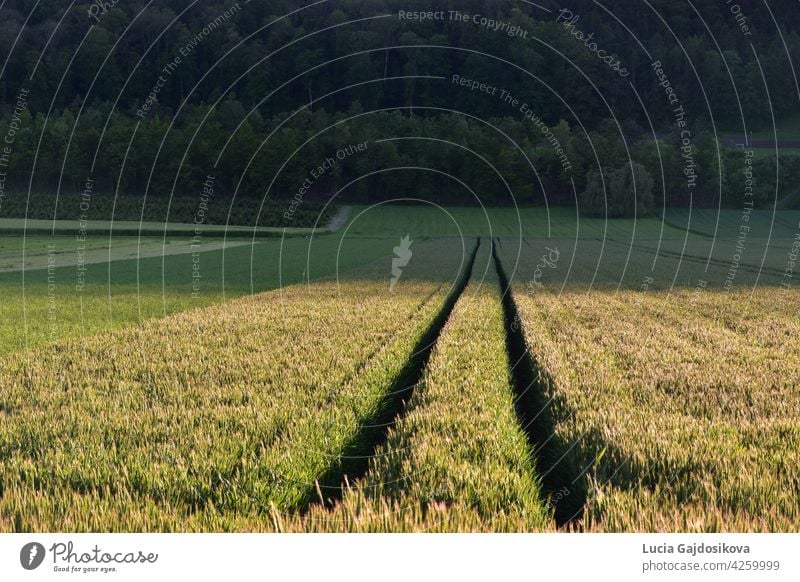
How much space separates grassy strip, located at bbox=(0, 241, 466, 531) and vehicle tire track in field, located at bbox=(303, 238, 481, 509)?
133 millimetres

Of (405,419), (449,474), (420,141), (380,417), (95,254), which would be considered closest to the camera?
(449,474)

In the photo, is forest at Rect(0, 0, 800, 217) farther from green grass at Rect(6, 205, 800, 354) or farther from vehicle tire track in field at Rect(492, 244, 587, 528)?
vehicle tire track in field at Rect(492, 244, 587, 528)

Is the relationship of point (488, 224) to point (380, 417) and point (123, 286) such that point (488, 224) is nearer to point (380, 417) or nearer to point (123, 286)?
Answer: point (123, 286)

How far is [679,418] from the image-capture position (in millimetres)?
9055

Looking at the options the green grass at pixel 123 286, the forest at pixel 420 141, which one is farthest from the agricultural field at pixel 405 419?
the forest at pixel 420 141

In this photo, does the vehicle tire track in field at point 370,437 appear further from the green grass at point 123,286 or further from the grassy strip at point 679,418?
the green grass at point 123,286

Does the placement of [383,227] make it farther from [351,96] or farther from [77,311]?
[77,311]

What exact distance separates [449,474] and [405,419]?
214 cm

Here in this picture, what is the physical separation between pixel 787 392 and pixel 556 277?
2760 centimetres

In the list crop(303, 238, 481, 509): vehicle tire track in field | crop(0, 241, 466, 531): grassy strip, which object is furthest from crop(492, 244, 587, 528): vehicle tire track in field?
crop(0, 241, 466, 531): grassy strip

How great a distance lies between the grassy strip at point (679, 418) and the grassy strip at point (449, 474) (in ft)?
2.19

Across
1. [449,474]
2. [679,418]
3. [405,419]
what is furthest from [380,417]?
[679,418]

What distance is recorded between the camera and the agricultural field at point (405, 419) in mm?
6270

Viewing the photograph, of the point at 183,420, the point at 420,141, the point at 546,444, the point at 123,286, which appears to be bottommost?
the point at 546,444
